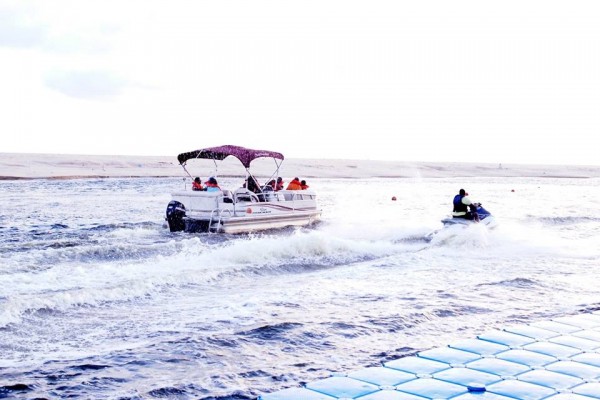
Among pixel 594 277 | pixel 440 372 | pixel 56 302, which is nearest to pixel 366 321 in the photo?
pixel 440 372

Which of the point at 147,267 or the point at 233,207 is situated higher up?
the point at 233,207

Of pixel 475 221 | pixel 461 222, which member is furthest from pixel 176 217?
pixel 475 221

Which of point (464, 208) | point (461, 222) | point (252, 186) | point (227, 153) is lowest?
point (461, 222)

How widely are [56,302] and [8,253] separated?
6665 millimetres

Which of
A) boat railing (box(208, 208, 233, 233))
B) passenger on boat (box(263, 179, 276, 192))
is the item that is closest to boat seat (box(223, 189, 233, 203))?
boat railing (box(208, 208, 233, 233))

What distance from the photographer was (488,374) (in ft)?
21.4

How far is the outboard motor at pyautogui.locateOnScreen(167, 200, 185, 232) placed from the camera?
2267 centimetres

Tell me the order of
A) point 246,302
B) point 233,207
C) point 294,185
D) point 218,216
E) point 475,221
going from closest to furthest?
1. point 246,302
2. point 475,221
3. point 218,216
4. point 233,207
5. point 294,185

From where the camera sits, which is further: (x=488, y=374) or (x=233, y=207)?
(x=233, y=207)

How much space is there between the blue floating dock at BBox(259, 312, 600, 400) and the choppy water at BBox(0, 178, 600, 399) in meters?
1.18

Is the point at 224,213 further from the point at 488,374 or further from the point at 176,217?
the point at 488,374

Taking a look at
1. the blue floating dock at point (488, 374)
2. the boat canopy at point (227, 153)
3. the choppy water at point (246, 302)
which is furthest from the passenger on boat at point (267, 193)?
the blue floating dock at point (488, 374)

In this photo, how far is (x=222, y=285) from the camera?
13.1 meters

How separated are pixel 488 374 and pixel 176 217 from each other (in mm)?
17377
